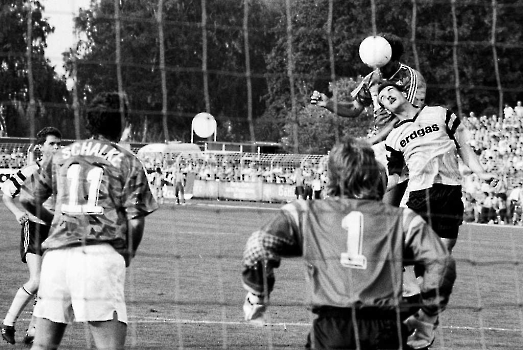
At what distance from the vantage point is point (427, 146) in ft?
24.3

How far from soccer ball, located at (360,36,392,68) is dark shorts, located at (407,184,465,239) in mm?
993

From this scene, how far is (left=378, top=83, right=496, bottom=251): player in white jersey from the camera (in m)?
7.44

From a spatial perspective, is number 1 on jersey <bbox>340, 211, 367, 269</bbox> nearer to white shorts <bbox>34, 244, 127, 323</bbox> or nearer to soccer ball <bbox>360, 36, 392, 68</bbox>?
white shorts <bbox>34, 244, 127, 323</bbox>

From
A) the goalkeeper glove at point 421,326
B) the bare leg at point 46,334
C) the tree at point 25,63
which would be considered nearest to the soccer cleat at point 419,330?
the goalkeeper glove at point 421,326

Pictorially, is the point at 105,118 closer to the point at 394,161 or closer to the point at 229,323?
the point at 394,161

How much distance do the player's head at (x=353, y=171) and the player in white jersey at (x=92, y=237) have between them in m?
1.35

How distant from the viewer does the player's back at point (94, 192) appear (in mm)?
5305

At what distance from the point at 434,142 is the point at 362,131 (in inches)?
1236

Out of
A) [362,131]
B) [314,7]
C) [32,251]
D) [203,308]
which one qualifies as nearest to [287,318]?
[203,308]

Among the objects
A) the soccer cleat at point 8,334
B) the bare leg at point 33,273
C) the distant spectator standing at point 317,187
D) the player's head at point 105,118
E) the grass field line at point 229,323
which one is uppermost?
the player's head at point 105,118

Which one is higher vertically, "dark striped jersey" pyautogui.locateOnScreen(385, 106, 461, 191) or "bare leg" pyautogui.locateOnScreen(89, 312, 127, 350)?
"dark striped jersey" pyautogui.locateOnScreen(385, 106, 461, 191)

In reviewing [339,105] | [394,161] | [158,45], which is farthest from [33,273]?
[158,45]

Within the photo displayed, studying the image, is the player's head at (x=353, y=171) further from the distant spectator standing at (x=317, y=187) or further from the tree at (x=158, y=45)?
the distant spectator standing at (x=317, y=187)

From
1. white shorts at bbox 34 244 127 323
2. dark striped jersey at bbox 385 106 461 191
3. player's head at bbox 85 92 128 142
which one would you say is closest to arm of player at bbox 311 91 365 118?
dark striped jersey at bbox 385 106 461 191
